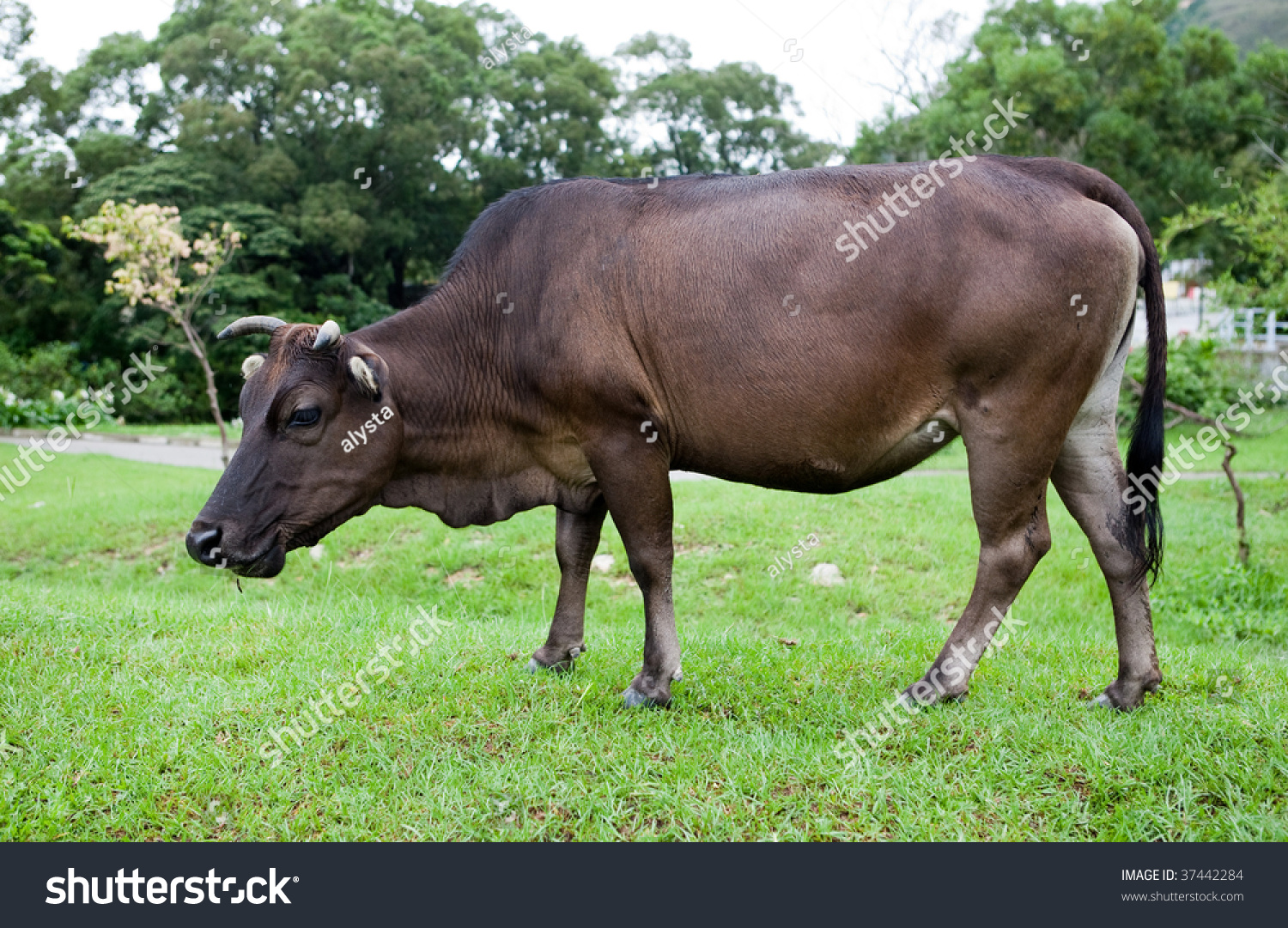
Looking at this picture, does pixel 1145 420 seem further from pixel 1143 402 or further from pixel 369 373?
pixel 369 373

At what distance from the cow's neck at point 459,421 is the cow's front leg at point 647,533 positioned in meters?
0.43

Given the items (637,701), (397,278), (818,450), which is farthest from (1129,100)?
(637,701)

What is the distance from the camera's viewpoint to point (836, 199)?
4531 millimetres

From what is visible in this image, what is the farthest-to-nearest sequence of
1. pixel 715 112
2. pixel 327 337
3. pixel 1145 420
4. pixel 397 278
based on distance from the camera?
pixel 715 112 → pixel 397 278 → pixel 1145 420 → pixel 327 337

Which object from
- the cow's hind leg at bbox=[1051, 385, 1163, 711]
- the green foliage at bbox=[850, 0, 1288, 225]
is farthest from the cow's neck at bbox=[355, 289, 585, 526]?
the green foliage at bbox=[850, 0, 1288, 225]

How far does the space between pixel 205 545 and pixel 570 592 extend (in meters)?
1.78

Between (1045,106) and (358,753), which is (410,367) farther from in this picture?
(1045,106)

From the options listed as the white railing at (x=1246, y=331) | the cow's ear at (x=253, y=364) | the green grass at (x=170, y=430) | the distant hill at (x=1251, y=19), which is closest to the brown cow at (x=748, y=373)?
the cow's ear at (x=253, y=364)

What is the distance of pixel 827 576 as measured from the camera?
940cm

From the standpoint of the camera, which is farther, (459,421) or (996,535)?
(459,421)

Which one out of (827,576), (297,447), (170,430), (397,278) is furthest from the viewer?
(397,278)

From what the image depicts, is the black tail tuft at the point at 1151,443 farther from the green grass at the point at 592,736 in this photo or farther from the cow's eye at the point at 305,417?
the cow's eye at the point at 305,417

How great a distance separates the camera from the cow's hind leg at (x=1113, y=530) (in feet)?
15.0

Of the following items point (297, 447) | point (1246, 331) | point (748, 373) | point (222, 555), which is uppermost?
point (748, 373)
